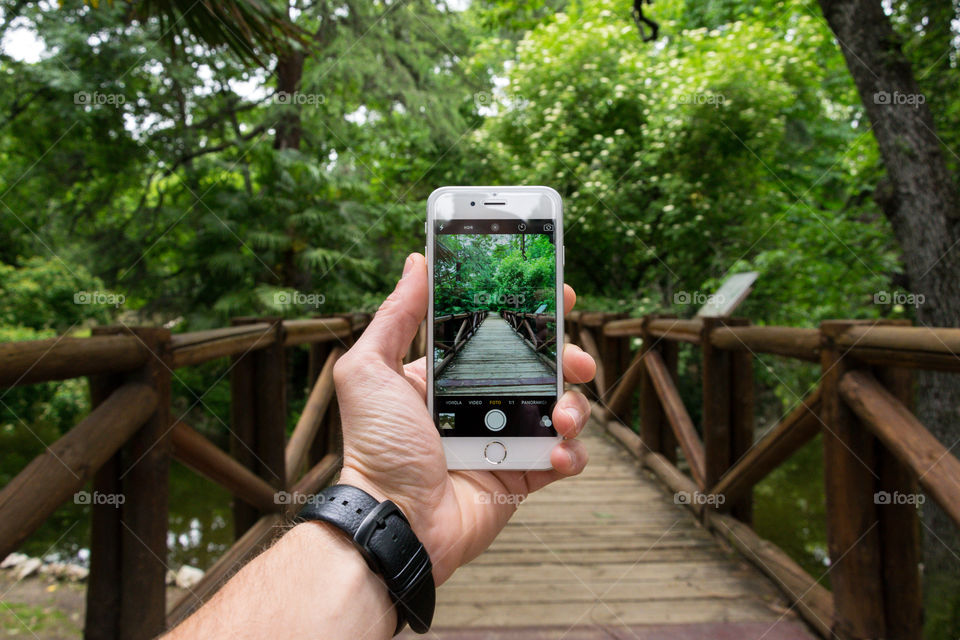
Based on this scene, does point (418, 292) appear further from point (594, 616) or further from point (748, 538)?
point (748, 538)

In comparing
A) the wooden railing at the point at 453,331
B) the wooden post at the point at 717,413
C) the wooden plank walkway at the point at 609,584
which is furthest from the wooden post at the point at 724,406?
the wooden railing at the point at 453,331

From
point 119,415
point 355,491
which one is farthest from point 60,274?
point 355,491

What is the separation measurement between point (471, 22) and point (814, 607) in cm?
863

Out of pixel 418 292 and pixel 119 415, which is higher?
pixel 418 292

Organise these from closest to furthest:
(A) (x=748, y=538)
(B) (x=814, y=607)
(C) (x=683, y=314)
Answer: (B) (x=814, y=607), (A) (x=748, y=538), (C) (x=683, y=314)

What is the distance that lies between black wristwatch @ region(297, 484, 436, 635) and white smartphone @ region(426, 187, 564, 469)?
0.19 metres

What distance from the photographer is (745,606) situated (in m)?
2.06

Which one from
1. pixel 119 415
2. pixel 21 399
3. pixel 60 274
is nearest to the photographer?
pixel 119 415

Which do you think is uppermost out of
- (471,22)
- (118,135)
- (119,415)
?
(471,22)
